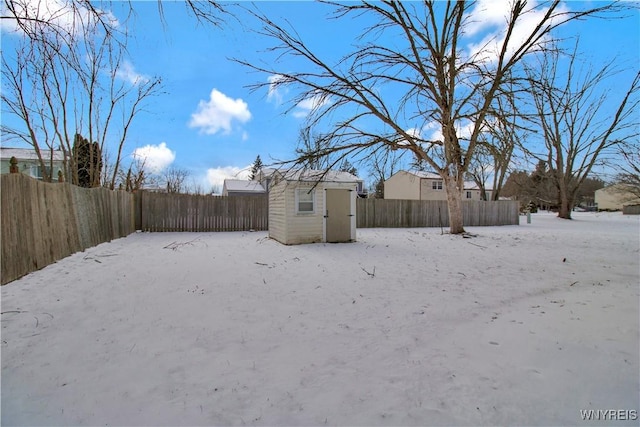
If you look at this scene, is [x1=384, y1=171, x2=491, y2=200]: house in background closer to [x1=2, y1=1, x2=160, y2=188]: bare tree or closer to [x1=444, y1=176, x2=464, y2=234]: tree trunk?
[x1=444, y1=176, x2=464, y2=234]: tree trunk

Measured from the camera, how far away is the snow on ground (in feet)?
6.80

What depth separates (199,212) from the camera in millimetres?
13445

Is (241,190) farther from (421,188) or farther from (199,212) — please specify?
(421,188)

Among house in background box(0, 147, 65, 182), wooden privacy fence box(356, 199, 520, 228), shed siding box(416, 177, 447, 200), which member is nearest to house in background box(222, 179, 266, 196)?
house in background box(0, 147, 65, 182)

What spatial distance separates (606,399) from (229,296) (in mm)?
3924

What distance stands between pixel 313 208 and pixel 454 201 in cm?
571

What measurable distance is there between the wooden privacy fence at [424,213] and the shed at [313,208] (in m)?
6.00

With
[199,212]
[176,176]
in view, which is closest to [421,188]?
[199,212]

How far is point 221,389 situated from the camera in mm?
2275

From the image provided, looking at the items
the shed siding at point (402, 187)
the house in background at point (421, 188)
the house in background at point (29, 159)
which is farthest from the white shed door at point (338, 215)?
the house in background at point (29, 159)

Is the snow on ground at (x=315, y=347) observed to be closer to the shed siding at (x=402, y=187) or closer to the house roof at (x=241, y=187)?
the house roof at (x=241, y=187)

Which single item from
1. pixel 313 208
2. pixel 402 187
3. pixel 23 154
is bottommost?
pixel 313 208

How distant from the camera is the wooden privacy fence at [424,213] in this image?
52.9 feet

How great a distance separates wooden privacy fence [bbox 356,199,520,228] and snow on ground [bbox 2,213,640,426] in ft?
34.0
